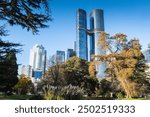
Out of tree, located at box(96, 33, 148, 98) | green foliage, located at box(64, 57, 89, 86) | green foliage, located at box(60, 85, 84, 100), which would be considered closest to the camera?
green foliage, located at box(60, 85, 84, 100)

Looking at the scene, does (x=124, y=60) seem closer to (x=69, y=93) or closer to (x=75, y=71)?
(x=75, y=71)

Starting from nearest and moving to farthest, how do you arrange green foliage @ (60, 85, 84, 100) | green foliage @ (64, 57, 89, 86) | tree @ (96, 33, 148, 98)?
green foliage @ (60, 85, 84, 100) < tree @ (96, 33, 148, 98) < green foliage @ (64, 57, 89, 86)

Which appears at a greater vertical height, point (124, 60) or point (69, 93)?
point (124, 60)

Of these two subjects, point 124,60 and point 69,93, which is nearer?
point 69,93

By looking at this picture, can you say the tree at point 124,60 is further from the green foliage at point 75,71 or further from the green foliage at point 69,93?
the green foliage at point 69,93

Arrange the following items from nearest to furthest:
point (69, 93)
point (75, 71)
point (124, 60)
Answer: point (69, 93) → point (124, 60) → point (75, 71)

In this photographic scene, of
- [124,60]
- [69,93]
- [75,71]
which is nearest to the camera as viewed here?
[69,93]

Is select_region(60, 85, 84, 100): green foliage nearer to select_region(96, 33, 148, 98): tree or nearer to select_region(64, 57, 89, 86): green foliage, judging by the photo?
select_region(96, 33, 148, 98): tree

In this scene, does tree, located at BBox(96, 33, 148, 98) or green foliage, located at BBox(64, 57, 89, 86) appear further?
green foliage, located at BBox(64, 57, 89, 86)

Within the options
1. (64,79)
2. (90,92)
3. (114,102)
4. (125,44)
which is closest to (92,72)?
(125,44)

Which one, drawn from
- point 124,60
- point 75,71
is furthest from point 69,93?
point 75,71

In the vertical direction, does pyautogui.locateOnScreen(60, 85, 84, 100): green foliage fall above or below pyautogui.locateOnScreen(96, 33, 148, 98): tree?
below

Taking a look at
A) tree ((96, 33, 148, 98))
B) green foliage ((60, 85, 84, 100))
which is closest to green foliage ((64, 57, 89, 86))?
tree ((96, 33, 148, 98))

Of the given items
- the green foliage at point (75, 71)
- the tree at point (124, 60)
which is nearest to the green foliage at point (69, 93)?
the tree at point (124, 60)
